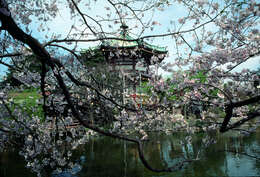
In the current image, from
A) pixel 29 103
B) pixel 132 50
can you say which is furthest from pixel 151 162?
pixel 29 103

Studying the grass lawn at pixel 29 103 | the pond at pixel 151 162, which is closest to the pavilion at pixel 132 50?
the grass lawn at pixel 29 103

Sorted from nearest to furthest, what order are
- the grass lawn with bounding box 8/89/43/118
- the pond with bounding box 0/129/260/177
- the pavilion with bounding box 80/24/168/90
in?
1. the pavilion with bounding box 80/24/168/90
2. the grass lawn with bounding box 8/89/43/118
3. the pond with bounding box 0/129/260/177

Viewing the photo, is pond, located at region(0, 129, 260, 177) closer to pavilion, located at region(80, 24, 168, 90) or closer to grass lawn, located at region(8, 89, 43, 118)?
pavilion, located at region(80, 24, 168, 90)

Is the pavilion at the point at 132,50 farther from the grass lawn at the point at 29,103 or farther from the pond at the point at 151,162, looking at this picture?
the pond at the point at 151,162

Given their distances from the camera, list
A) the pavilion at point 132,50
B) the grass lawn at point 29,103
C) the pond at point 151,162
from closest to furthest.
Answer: the pavilion at point 132,50
the grass lawn at point 29,103
the pond at point 151,162

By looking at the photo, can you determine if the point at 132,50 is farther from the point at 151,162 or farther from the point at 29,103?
the point at 29,103

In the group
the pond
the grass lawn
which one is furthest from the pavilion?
the pond

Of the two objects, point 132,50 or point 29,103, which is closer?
point 132,50

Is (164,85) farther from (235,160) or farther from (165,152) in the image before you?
(165,152)

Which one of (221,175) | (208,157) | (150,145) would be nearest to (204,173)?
(221,175)

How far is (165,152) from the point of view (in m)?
8.55

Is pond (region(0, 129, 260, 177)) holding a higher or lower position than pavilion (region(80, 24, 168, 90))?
lower

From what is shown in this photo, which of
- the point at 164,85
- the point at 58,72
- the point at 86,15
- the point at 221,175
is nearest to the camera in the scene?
the point at 58,72

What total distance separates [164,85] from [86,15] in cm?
242
